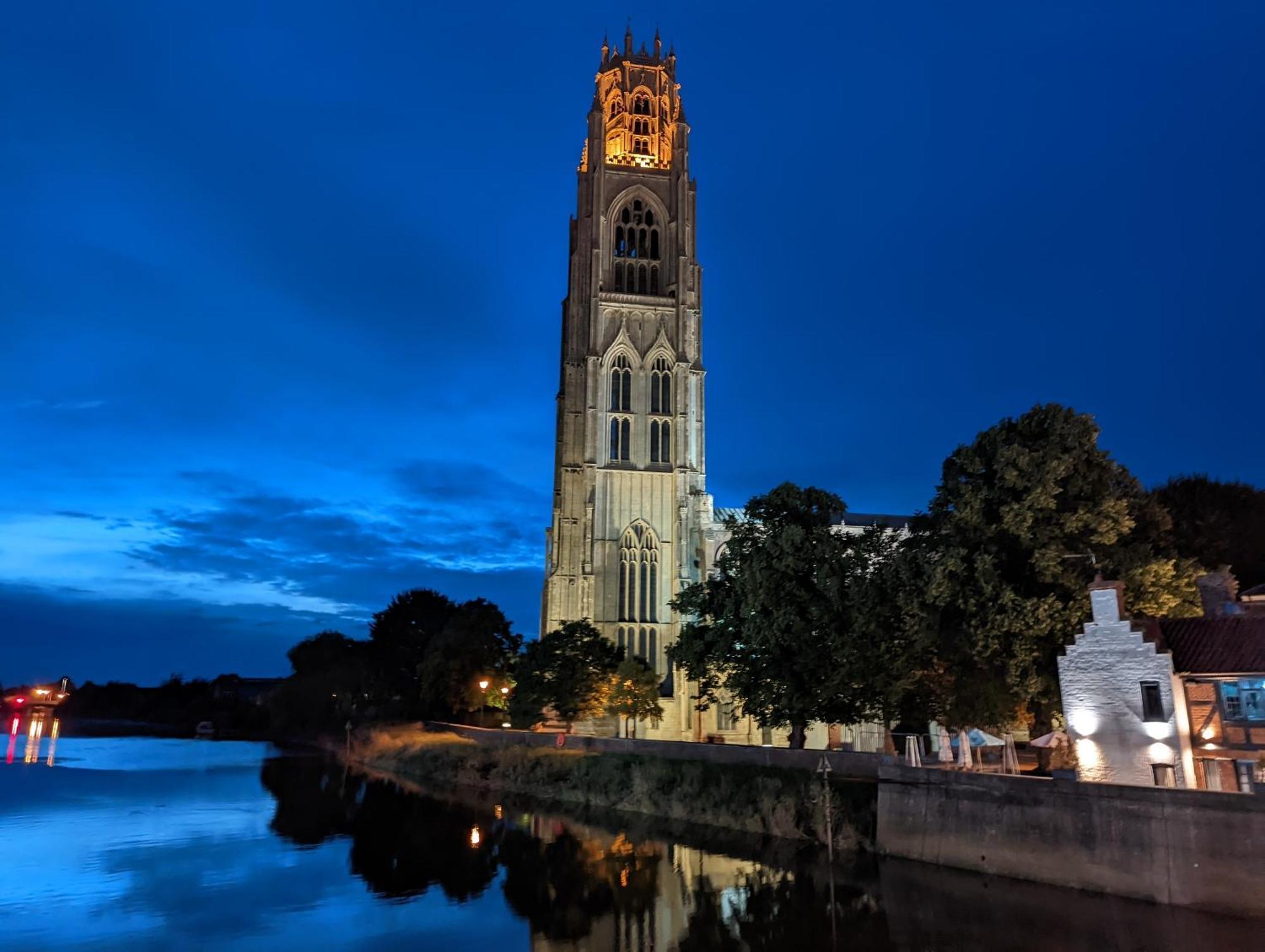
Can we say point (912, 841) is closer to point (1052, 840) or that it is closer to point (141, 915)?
point (1052, 840)

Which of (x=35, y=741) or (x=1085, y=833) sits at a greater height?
(x=1085, y=833)

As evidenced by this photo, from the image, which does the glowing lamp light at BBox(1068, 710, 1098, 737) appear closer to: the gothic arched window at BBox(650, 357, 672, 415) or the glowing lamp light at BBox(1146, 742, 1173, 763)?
the glowing lamp light at BBox(1146, 742, 1173, 763)

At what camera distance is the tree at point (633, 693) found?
50.2m

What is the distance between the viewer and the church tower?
61.2m

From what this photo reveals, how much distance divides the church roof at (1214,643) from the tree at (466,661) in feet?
153

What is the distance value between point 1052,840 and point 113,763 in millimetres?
66483

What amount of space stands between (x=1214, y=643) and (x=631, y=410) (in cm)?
4454

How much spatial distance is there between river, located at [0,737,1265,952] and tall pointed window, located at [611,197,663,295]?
4105 cm

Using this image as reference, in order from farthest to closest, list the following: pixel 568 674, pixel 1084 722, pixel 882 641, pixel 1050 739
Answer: pixel 568 674 < pixel 882 641 < pixel 1050 739 < pixel 1084 722

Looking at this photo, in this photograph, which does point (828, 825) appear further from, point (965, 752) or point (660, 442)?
point (660, 442)

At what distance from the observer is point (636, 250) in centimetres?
7012

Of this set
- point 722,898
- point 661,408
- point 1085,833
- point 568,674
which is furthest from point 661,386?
point 1085,833

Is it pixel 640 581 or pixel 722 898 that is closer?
pixel 722 898

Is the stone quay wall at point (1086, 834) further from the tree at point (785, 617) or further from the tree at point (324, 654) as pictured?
the tree at point (324, 654)
